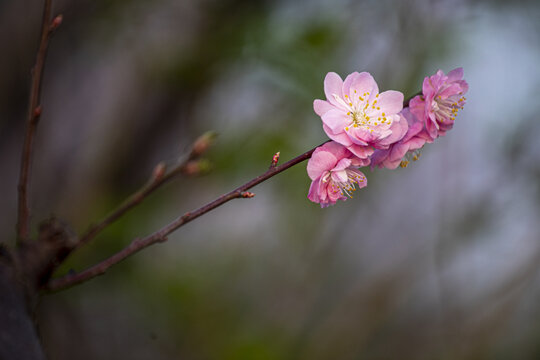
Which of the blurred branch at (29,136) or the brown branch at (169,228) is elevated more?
the blurred branch at (29,136)

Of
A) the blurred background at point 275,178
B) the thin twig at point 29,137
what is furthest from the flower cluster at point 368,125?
the blurred background at point 275,178

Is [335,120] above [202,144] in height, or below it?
below

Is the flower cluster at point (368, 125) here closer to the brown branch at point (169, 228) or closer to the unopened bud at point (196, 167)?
the brown branch at point (169, 228)

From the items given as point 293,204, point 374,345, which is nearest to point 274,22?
point 293,204

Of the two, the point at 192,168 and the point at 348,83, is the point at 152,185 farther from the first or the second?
the point at 348,83

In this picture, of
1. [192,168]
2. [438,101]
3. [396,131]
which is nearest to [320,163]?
[396,131]

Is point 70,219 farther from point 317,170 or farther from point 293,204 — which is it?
point 317,170

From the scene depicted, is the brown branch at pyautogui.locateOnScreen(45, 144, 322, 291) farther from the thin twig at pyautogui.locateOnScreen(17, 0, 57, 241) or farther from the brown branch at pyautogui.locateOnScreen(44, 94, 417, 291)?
the thin twig at pyautogui.locateOnScreen(17, 0, 57, 241)

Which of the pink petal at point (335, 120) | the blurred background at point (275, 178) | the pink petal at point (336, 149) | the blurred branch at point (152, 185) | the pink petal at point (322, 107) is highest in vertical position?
the blurred background at point (275, 178)
